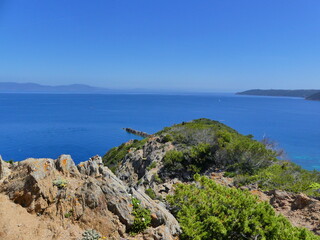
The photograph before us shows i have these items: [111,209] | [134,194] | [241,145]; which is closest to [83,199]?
[111,209]

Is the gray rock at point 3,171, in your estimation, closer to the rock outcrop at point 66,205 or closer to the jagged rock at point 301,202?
the rock outcrop at point 66,205

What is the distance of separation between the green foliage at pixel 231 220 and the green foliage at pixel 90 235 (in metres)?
3.11

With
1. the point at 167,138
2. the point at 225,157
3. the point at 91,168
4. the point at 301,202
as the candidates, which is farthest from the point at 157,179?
the point at 301,202

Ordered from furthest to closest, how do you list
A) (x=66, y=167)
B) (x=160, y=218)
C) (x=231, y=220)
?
(x=66, y=167) < (x=160, y=218) < (x=231, y=220)

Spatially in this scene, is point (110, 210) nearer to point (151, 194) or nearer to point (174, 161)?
point (151, 194)

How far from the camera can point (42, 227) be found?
8.09 m

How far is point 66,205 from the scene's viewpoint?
881 centimetres

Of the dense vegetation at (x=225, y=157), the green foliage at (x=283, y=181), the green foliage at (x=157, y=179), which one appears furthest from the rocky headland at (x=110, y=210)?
the green foliage at (x=157, y=179)

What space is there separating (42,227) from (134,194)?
351 cm

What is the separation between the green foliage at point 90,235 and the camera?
7.95m

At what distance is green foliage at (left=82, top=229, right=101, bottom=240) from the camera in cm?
795

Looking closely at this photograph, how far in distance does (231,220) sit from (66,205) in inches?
240

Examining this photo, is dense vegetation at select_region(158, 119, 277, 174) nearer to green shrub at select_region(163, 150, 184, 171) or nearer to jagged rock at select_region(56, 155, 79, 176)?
green shrub at select_region(163, 150, 184, 171)

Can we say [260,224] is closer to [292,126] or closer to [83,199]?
[83,199]
